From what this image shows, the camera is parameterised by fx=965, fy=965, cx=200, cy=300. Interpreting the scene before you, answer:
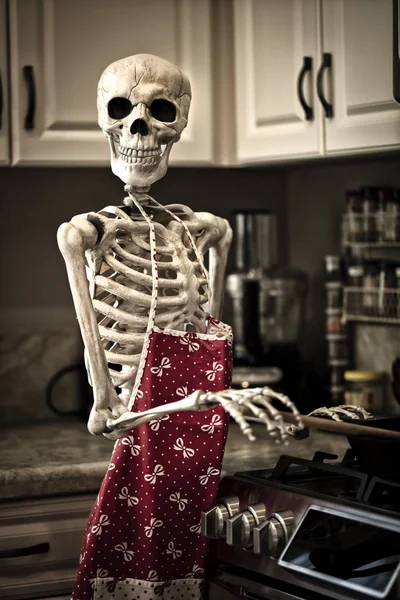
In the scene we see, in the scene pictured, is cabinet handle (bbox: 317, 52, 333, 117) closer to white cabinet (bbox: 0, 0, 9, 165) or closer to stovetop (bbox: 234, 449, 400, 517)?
white cabinet (bbox: 0, 0, 9, 165)

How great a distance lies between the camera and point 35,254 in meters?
2.55

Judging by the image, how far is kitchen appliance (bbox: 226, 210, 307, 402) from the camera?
8.12 feet

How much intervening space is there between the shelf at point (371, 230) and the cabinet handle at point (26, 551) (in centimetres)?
109

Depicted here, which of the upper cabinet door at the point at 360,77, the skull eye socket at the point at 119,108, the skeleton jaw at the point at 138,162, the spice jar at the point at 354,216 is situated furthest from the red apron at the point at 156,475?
the spice jar at the point at 354,216

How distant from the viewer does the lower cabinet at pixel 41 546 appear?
183 cm

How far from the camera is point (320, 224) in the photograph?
107 inches

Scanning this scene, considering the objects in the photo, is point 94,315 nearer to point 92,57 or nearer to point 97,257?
point 97,257

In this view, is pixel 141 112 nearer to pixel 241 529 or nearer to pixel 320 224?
pixel 241 529

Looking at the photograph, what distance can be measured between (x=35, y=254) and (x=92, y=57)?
59cm

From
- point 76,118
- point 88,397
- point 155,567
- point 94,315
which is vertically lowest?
point 155,567

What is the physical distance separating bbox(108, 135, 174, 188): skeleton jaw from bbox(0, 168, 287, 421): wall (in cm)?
100

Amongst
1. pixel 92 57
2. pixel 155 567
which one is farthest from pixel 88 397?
pixel 155 567

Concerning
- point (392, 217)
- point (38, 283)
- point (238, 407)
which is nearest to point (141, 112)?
point (238, 407)

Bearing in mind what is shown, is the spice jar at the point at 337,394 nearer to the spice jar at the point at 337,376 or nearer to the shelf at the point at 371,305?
the spice jar at the point at 337,376
